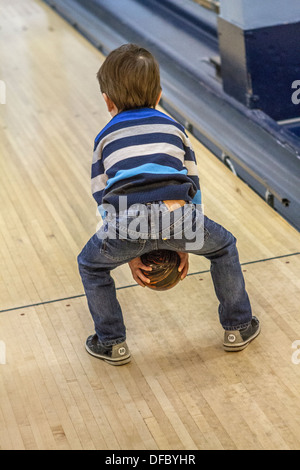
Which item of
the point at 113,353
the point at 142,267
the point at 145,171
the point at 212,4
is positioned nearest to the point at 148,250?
the point at 142,267

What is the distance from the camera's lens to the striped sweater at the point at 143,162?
2.04 m

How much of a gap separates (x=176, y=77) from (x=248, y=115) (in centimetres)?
93

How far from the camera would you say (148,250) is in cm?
211

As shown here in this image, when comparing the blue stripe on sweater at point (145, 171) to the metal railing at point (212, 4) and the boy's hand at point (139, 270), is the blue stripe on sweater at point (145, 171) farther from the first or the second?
the metal railing at point (212, 4)

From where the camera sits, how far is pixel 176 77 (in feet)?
15.3

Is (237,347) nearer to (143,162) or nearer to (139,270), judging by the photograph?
(139,270)

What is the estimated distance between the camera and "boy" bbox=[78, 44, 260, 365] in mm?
2039

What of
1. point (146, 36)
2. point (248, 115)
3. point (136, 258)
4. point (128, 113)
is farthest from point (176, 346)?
point (146, 36)

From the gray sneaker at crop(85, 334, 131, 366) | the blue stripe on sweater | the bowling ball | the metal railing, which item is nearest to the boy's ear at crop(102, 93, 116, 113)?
the blue stripe on sweater

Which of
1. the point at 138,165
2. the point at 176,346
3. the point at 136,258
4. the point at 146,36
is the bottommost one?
the point at 146,36

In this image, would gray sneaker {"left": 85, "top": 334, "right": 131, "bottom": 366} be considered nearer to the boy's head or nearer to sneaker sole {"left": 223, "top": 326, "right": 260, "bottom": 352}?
sneaker sole {"left": 223, "top": 326, "right": 260, "bottom": 352}

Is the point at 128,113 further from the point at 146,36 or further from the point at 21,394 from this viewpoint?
the point at 146,36

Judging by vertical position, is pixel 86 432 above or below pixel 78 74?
A: above

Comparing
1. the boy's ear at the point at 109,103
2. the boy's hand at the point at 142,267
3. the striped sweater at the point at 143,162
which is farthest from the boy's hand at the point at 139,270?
the boy's ear at the point at 109,103
